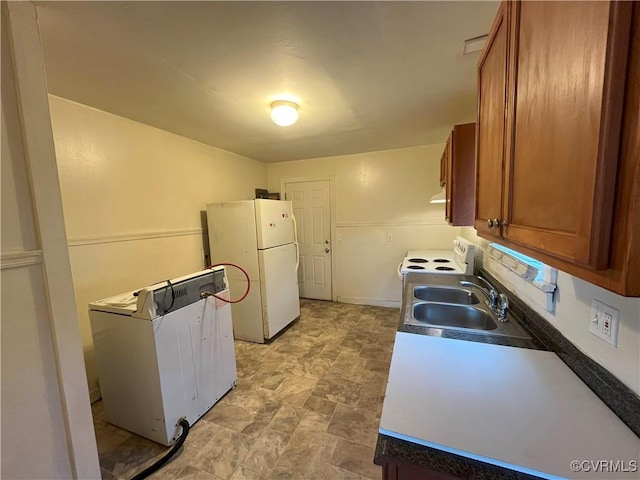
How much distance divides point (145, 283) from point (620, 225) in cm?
303

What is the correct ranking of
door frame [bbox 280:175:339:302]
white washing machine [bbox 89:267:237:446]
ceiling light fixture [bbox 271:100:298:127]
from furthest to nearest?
door frame [bbox 280:175:339:302] → ceiling light fixture [bbox 271:100:298:127] → white washing machine [bbox 89:267:237:446]

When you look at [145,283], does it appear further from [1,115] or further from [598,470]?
[598,470]

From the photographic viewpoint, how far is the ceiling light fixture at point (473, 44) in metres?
1.36

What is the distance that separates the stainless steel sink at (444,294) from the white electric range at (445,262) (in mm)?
378

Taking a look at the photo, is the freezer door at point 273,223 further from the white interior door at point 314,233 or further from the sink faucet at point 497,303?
the sink faucet at point 497,303

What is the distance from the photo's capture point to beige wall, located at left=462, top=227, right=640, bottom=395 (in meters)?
0.73

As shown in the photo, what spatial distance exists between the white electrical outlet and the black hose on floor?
2175 mm

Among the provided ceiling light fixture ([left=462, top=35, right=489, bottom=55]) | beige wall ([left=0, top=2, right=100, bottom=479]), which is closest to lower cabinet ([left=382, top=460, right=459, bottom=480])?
beige wall ([left=0, top=2, right=100, bottom=479])

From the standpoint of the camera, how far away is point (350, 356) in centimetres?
269

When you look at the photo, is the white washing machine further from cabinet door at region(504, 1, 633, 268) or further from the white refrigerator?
cabinet door at region(504, 1, 633, 268)

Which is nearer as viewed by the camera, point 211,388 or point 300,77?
point 300,77

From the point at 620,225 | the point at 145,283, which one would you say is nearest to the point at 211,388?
the point at 145,283

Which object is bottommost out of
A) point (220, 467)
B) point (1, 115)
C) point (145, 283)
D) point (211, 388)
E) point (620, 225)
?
point (220, 467)

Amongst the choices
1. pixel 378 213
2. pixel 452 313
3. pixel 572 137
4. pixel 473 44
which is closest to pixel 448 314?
pixel 452 313
